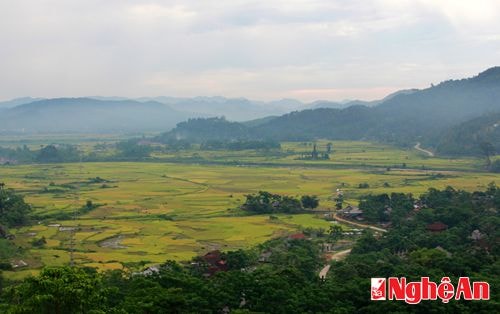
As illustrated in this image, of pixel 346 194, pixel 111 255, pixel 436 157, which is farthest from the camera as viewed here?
pixel 436 157

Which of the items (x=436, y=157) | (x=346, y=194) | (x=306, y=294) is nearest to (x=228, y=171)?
(x=346, y=194)

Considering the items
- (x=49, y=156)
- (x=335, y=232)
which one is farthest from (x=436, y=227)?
(x=49, y=156)

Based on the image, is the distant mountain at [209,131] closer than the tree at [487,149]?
No

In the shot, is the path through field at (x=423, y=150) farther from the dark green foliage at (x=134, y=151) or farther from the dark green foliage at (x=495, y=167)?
the dark green foliage at (x=134, y=151)

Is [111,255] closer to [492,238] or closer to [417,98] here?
[492,238]

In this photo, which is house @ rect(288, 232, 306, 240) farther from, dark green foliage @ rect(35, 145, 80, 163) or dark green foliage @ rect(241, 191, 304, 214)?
dark green foliage @ rect(35, 145, 80, 163)

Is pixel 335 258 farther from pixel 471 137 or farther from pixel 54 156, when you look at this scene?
pixel 54 156

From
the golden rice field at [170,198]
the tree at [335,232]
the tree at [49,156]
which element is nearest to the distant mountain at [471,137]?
the golden rice field at [170,198]
